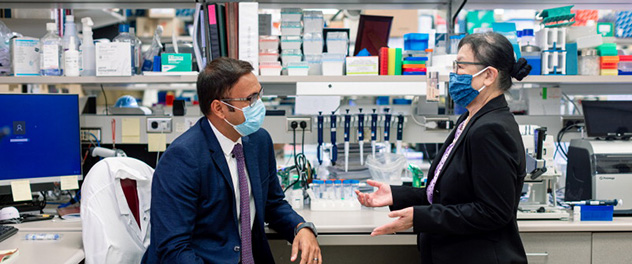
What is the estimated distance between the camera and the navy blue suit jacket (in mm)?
1674

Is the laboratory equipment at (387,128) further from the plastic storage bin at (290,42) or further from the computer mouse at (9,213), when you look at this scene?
the computer mouse at (9,213)

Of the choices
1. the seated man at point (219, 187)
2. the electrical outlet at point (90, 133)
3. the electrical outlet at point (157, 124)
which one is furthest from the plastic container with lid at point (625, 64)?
the electrical outlet at point (90, 133)

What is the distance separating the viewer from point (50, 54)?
2418 mm

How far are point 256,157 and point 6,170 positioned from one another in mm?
1164

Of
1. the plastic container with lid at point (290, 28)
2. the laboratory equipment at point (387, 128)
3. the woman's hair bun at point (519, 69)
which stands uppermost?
the plastic container with lid at point (290, 28)

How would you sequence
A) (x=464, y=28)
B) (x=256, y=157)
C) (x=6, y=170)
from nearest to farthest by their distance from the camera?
(x=256, y=157)
(x=6, y=170)
(x=464, y=28)

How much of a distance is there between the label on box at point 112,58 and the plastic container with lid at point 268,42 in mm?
609

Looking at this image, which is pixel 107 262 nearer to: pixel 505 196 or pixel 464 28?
pixel 505 196

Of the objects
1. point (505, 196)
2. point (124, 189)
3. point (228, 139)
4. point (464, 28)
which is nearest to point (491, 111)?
point (505, 196)

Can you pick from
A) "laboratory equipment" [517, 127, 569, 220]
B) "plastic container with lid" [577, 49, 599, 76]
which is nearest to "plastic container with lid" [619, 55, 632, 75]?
"plastic container with lid" [577, 49, 599, 76]

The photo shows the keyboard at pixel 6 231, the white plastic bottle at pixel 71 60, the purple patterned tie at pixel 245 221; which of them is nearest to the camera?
the purple patterned tie at pixel 245 221

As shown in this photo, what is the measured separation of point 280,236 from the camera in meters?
A: 2.03

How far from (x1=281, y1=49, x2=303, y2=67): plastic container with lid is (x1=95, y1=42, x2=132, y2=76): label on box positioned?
2.33ft

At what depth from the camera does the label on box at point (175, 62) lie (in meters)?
2.45
